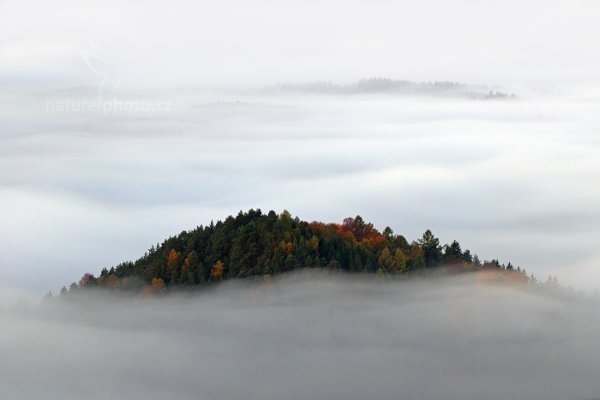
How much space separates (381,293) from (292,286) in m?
14.0

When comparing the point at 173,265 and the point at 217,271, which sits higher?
the point at 173,265

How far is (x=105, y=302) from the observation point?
19738 centimetres

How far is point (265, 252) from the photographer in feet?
587

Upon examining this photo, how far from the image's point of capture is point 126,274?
19012 centimetres

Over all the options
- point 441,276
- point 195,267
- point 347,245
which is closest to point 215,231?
point 195,267

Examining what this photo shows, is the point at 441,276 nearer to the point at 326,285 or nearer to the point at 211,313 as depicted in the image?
the point at 326,285

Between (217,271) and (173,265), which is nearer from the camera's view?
(217,271)

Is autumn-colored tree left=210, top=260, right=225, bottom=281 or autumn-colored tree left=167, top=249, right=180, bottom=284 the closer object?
autumn-colored tree left=210, top=260, right=225, bottom=281

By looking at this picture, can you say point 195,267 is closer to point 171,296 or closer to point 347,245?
point 171,296

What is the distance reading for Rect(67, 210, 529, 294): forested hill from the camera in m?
178

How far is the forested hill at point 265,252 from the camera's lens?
177500 millimetres

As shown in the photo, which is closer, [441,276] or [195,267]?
[195,267]

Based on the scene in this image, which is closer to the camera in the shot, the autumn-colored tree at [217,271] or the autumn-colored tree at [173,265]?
the autumn-colored tree at [217,271]

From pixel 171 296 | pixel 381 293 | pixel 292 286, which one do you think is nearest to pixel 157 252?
pixel 171 296
